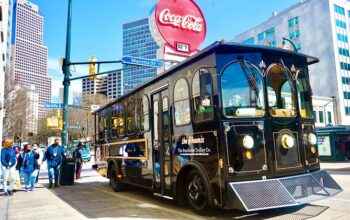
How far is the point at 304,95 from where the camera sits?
665 cm

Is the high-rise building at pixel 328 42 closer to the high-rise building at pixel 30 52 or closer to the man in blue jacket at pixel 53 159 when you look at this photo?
the high-rise building at pixel 30 52

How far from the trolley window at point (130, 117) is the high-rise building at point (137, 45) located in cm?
2015

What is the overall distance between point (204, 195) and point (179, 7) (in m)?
13.2

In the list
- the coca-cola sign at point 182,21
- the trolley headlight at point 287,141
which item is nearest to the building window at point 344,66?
the coca-cola sign at point 182,21

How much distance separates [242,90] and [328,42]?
187 feet

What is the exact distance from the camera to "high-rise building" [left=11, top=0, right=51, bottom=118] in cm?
6242

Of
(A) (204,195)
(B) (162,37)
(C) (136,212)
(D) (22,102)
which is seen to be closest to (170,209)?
(C) (136,212)

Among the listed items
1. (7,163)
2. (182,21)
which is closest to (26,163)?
(7,163)

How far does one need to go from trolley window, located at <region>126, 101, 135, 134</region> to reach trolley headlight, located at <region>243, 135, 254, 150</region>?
4224 millimetres

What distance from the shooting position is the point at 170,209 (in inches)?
279

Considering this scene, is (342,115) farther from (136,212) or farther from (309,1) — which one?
(136,212)

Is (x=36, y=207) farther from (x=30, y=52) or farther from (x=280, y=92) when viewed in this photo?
(x=30, y=52)

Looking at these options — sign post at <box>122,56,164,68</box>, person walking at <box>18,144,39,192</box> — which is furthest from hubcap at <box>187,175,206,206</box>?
sign post at <box>122,56,164,68</box>

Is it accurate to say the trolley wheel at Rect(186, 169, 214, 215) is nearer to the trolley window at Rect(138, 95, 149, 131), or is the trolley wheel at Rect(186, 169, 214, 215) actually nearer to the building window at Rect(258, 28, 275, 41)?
the trolley window at Rect(138, 95, 149, 131)
